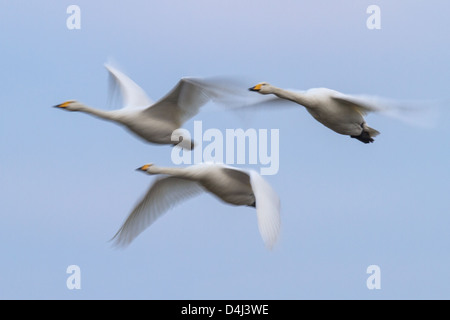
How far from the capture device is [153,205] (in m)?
17.7

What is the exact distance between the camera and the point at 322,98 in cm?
1638

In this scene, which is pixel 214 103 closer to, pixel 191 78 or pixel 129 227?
pixel 191 78

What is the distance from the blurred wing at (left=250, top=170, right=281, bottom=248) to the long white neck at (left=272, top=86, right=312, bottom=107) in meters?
1.76

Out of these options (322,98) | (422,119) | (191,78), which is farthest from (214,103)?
(422,119)

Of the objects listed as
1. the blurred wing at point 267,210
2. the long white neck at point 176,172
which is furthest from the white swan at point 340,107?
the blurred wing at point 267,210

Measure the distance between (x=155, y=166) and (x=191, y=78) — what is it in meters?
1.34

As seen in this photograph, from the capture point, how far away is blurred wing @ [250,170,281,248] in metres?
13.9

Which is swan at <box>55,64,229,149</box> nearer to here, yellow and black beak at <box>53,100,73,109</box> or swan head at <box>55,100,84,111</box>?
swan head at <box>55,100,84,111</box>

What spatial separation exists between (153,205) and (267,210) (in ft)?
12.2

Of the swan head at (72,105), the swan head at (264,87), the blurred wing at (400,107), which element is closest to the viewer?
the blurred wing at (400,107)

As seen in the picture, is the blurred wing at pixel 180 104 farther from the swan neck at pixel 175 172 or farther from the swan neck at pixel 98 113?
the swan neck at pixel 175 172

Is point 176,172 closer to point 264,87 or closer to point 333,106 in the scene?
point 264,87

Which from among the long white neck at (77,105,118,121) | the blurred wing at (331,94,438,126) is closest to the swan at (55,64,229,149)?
the long white neck at (77,105,118,121)

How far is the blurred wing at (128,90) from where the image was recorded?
19031mm
